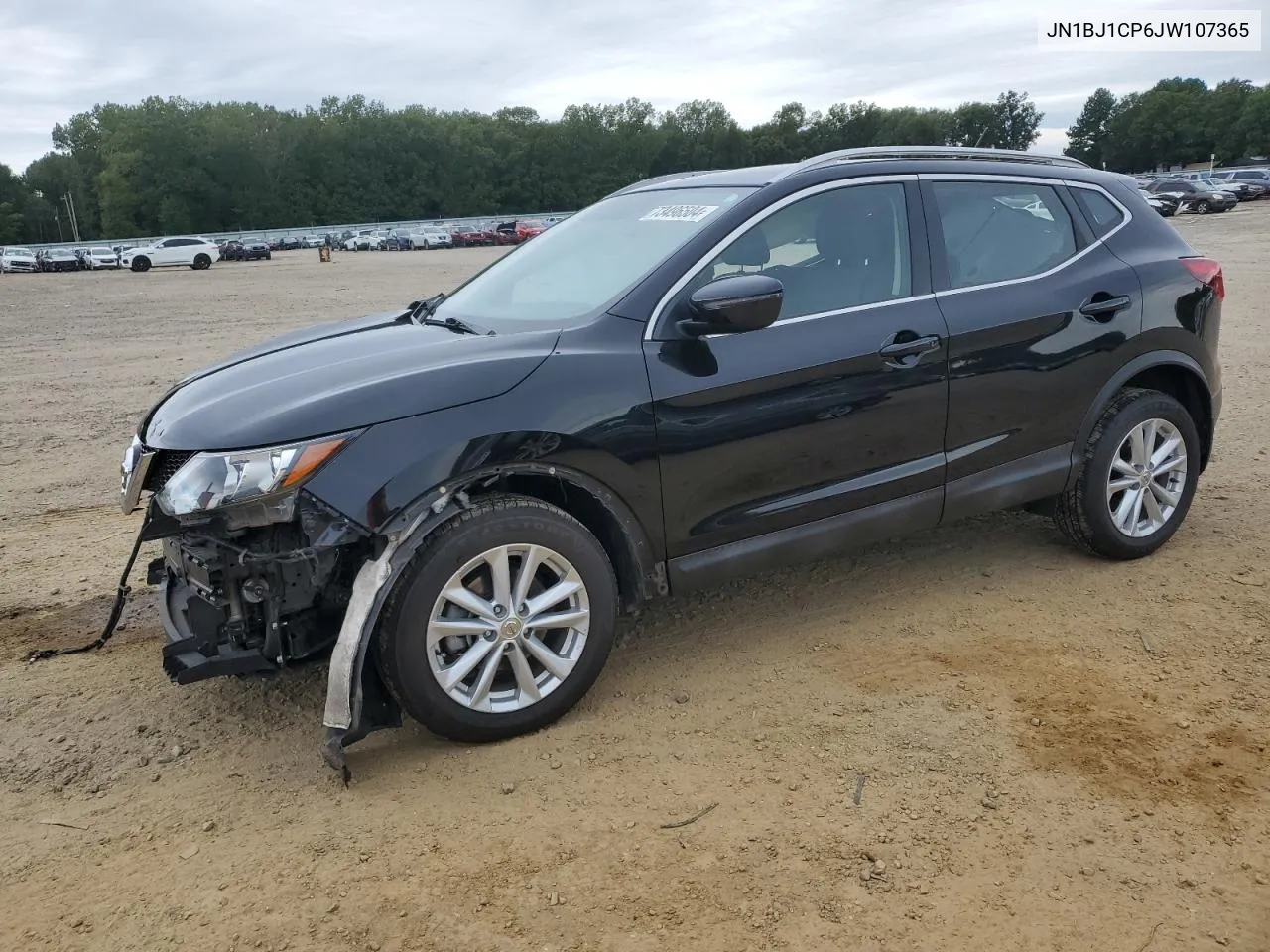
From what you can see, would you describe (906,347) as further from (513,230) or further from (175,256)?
(513,230)

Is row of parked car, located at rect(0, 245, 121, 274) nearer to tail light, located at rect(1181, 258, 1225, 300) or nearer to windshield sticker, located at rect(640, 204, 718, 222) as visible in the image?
windshield sticker, located at rect(640, 204, 718, 222)

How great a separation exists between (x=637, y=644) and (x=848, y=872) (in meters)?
1.57

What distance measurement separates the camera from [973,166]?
4379 mm

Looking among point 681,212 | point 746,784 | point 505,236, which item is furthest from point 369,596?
point 505,236

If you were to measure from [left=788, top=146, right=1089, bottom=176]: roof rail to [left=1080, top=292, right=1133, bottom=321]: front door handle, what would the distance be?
73cm

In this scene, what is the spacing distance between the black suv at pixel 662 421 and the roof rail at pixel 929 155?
0.03 metres

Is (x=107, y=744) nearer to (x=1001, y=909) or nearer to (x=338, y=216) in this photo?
(x=1001, y=909)

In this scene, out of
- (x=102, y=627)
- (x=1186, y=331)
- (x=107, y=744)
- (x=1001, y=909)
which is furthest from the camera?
(x=1186, y=331)

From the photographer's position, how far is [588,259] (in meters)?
4.12

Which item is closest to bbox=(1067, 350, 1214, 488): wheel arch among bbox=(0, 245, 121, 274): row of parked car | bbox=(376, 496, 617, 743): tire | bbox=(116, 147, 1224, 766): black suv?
bbox=(116, 147, 1224, 766): black suv

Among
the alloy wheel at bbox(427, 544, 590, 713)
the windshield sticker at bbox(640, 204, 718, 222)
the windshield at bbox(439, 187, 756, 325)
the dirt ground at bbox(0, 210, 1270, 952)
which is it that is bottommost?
the dirt ground at bbox(0, 210, 1270, 952)

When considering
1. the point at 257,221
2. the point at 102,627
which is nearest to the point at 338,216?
the point at 257,221

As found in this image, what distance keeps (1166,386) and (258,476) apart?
13.5 ft

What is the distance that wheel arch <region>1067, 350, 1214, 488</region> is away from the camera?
4.47 m
